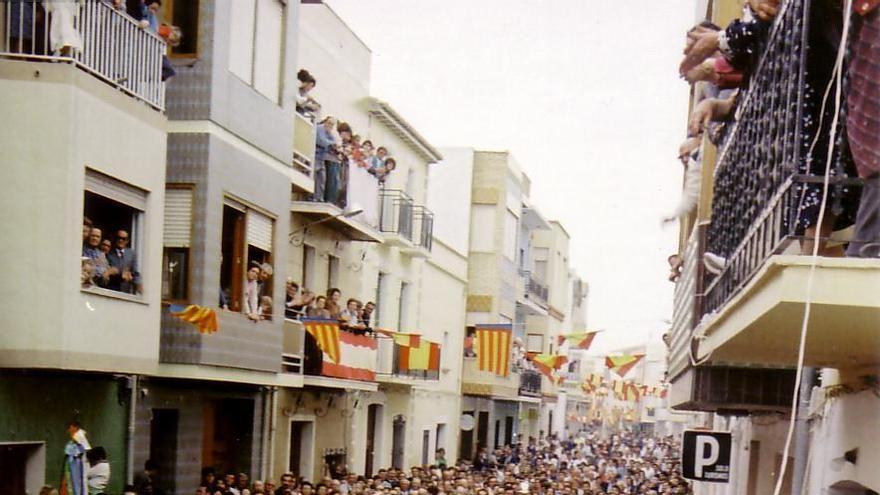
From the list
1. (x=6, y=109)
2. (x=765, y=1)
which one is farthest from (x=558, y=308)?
(x=765, y=1)

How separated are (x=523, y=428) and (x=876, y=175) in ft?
143

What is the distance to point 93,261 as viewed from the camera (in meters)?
11.4

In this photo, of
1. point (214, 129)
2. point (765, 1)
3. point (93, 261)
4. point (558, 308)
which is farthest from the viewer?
point (558, 308)

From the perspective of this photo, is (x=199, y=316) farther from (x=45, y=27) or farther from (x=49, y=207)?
(x=45, y=27)

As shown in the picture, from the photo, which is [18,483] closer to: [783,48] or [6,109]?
[6,109]

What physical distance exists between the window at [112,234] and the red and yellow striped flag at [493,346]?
1721 cm

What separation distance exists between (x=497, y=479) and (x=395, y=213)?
18.8 ft

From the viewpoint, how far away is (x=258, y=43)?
15633 millimetres

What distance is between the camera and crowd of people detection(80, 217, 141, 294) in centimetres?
1140

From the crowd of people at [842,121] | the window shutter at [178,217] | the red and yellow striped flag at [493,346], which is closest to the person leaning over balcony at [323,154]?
the window shutter at [178,217]

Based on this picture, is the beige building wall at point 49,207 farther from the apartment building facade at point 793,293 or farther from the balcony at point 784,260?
the balcony at point 784,260

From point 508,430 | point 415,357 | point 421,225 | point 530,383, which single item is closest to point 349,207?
point 415,357

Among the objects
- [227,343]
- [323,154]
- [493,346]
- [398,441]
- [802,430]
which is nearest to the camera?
[802,430]

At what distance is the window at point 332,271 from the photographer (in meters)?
22.1
